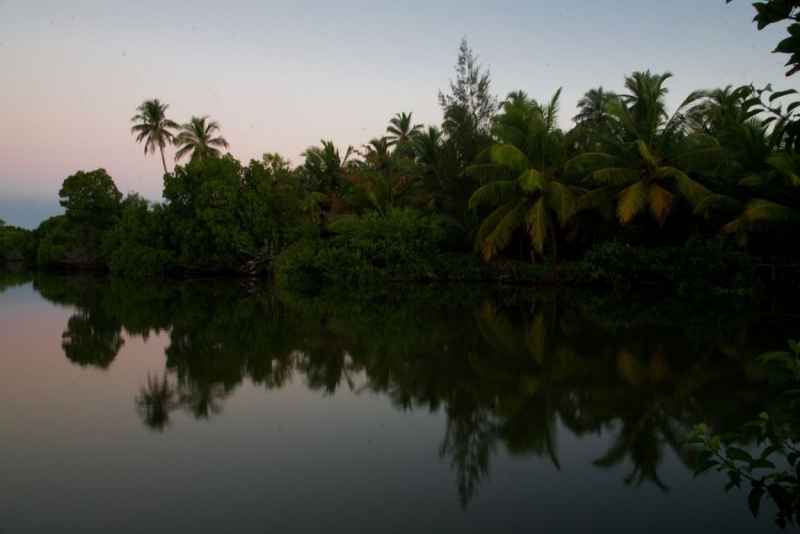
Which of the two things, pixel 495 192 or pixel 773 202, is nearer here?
pixel 773 202

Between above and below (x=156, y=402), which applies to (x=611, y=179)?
above

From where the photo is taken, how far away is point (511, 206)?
22688 millimetres

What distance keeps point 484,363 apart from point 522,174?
13645mm

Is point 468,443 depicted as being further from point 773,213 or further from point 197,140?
point 197,140

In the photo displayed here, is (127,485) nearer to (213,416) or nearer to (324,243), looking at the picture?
(213,416)

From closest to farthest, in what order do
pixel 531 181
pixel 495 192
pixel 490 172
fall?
1. pixel 531 181
2. pixel 495 192
3. pixel 490 172

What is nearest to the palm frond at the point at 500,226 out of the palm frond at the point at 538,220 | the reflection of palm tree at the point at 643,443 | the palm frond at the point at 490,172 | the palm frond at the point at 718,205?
the palm frond at the point at 538,220

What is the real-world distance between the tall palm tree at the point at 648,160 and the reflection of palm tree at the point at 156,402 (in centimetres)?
1610

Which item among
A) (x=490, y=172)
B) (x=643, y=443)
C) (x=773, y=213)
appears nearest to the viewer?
(x=643, y=443)

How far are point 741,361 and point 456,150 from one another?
1879cm

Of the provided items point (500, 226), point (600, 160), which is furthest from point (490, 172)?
point (600, 160)

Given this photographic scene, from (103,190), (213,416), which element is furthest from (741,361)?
(103,190)

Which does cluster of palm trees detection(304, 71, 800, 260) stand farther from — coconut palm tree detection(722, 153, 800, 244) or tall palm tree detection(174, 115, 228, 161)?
tall palm tree detection(174, 115, 228, 161)

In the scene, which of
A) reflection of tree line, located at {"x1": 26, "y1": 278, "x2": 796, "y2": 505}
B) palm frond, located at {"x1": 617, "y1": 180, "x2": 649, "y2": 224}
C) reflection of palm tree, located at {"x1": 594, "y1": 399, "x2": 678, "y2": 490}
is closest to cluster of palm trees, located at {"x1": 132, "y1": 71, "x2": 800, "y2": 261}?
palm frond, located at {"x1": 617, "y1": 180, "x2": 649, "y2": 224}
